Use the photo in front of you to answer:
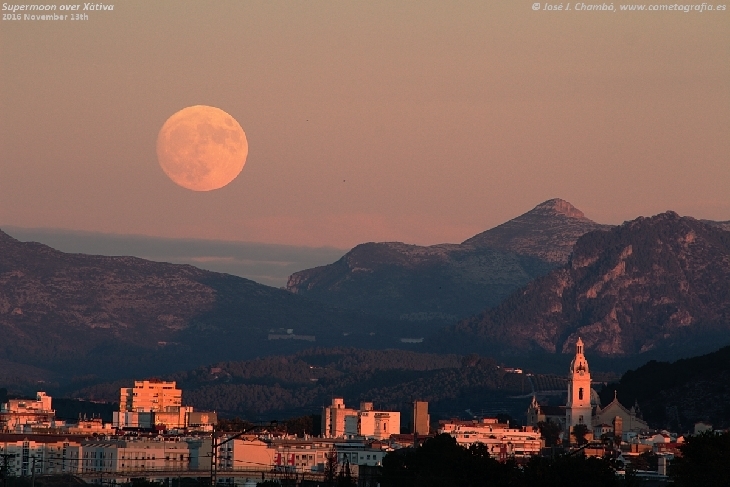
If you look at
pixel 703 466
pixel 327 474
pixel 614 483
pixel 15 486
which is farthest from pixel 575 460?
pixel 15 486

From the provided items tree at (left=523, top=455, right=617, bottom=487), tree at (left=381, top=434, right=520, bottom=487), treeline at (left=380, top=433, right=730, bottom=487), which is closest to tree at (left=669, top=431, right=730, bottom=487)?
treeline at (left=380, top=433, right=730, bottom=487)

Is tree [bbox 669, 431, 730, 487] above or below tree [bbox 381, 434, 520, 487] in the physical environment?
below

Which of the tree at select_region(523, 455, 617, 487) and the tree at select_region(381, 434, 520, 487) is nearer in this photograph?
the tree at select_region(523, 455, 617, 487)

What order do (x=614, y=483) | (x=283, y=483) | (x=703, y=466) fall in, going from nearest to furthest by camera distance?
(x=703, y=466), (x=614, y=483), (x=283, y=483)

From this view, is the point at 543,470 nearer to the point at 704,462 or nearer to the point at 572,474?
the point at 572,474

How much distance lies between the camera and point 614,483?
143m

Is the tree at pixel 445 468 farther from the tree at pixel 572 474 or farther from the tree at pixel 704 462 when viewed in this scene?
the tree at pixel 704 462

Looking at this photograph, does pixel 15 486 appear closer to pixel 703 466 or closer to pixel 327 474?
pixel 327 474

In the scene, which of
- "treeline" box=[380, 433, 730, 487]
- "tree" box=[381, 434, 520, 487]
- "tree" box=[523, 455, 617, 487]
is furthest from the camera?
"tree" box=[381, 434, 520, 487]

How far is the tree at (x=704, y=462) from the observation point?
129m

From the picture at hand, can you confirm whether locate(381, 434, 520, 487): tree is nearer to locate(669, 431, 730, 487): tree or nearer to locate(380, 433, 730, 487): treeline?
locate(380, 433, 730, 487): treeline

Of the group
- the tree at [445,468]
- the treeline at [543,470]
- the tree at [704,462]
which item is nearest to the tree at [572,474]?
Result: the treeline at [543,470]

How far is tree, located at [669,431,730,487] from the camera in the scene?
129 metres

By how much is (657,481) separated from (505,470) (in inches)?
1886
